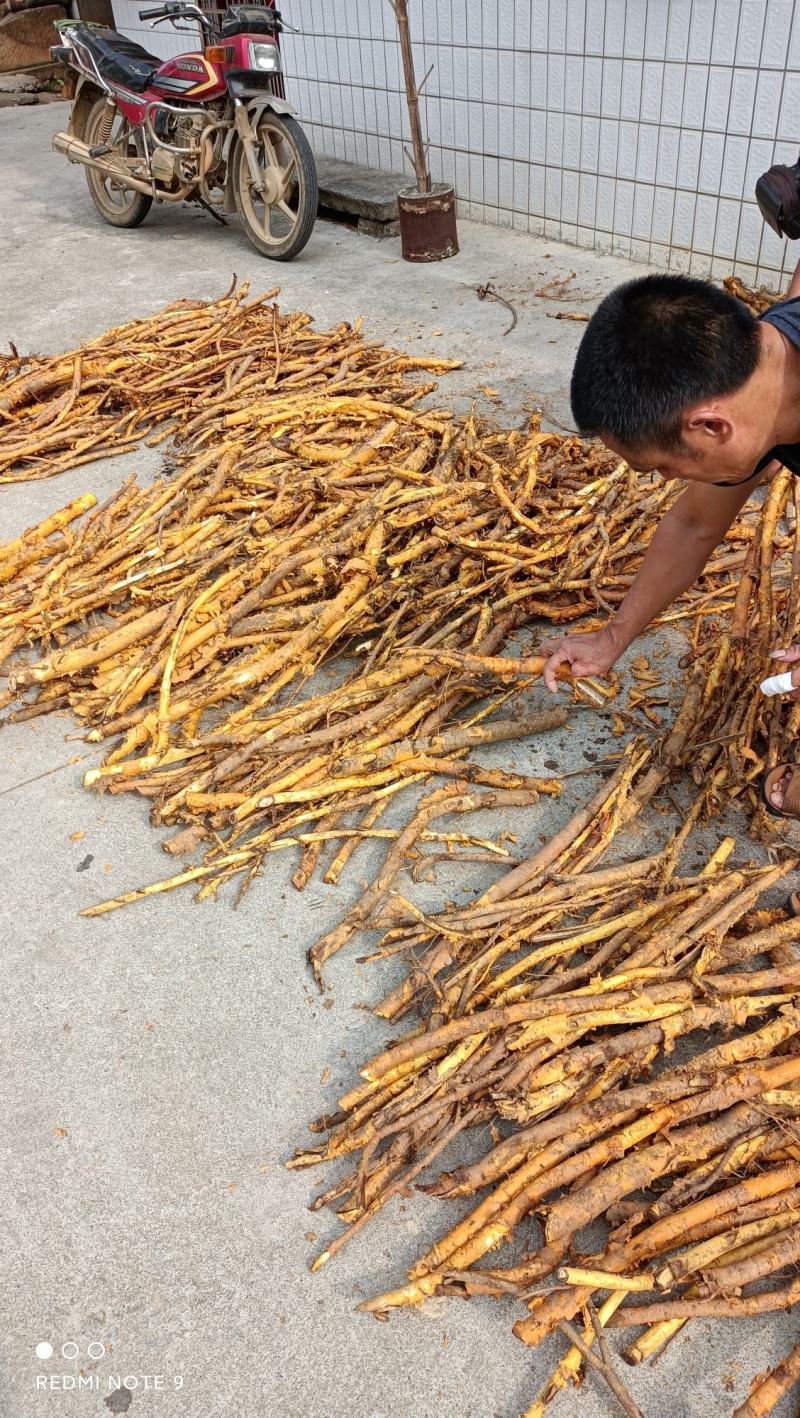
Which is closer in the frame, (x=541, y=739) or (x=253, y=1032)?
(x=253, y=1032)

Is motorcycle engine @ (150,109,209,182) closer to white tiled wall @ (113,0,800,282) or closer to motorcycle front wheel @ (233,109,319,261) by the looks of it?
motorcycle front wheel @ (233,109,319,261)

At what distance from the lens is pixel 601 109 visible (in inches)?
229

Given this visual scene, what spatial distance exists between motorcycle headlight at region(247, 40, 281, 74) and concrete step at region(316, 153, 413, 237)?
990mm

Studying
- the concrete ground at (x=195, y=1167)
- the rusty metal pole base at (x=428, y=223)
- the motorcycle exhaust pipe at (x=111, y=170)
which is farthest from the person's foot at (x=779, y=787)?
the motorcycle exhaust pipe at (x=111, y=170)

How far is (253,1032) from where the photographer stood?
2223mm

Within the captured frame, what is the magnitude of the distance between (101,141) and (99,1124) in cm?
762

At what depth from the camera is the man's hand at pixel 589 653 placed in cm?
244

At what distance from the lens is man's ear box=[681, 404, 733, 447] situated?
1.79 meters

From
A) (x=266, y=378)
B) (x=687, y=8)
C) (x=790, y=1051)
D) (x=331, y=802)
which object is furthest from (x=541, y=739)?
(x=687, y=8)

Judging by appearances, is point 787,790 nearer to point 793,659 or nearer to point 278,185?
point 793,659

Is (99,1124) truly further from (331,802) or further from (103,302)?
(103,302)

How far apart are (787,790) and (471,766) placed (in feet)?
2.57

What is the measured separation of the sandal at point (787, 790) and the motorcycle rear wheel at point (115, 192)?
21.5 ft

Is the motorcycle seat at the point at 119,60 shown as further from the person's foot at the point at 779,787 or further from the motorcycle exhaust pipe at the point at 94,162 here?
the person's foot at the point at 779,787
